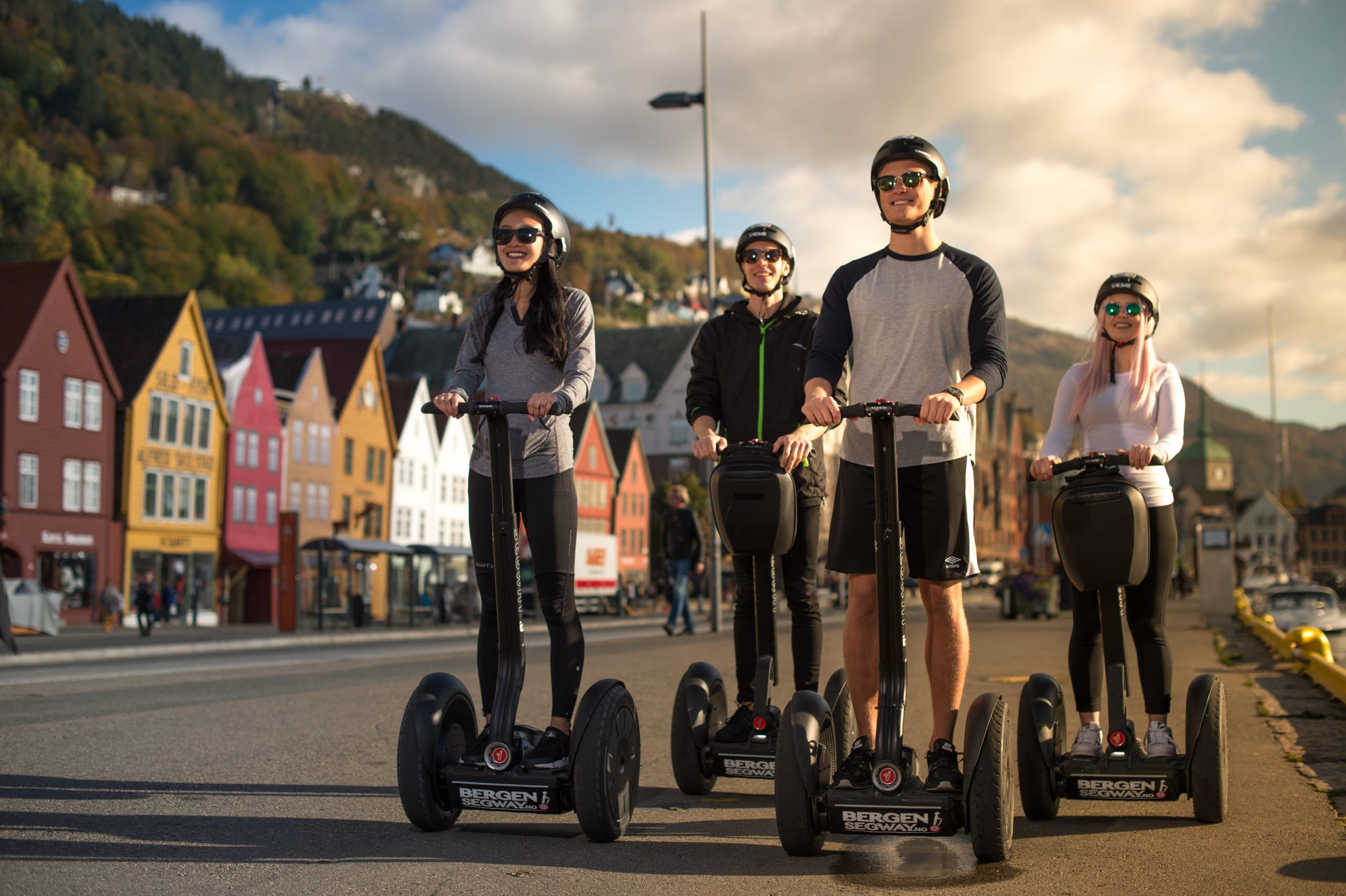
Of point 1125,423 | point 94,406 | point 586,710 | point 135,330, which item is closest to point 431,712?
point 586,710

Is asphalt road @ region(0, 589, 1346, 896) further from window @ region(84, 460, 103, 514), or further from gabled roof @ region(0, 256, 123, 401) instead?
window @ region(84, 460, 103, 514)

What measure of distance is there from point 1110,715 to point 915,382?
1.50 meters

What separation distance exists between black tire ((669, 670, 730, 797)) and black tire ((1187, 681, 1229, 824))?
6.38 ft

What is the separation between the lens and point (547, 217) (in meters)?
5.43

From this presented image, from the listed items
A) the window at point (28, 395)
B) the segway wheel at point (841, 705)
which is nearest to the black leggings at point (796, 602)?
the segway wheel at point (841, 705)

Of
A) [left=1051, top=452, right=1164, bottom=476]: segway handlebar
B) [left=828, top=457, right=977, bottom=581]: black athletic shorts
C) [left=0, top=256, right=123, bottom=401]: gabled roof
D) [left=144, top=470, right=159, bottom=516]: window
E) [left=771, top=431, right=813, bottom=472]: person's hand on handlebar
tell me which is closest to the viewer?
[left=828, top=457, right=977, bottom=581]: black athletic shorts

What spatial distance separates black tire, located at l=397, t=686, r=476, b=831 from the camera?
484cm

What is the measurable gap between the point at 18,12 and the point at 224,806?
182 m

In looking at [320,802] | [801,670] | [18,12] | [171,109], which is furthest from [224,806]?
[171,109]

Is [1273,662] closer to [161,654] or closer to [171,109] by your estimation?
[161,654]

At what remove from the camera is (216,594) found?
173 ft

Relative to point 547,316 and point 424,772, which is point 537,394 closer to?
point 547,316

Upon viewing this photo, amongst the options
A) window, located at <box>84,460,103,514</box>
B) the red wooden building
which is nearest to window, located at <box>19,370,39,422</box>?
the red wooden building

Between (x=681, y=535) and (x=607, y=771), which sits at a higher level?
(x=681, y=535)
